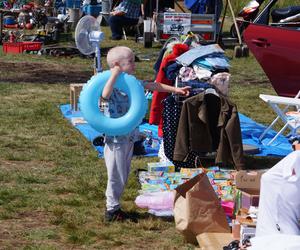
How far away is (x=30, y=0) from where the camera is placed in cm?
2672

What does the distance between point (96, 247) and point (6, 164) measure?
263 cm

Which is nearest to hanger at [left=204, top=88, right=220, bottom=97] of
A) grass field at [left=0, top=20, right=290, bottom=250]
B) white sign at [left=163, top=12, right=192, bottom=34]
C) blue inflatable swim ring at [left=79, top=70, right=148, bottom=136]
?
grass field at [left=0, top=20, right=290, bottom=250]

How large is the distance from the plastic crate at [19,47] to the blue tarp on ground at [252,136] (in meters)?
6.87

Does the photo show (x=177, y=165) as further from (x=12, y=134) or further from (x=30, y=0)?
(x=30, y=0)

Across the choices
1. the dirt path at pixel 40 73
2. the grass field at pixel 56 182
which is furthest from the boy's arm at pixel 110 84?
the dirt path at pixel 40 73

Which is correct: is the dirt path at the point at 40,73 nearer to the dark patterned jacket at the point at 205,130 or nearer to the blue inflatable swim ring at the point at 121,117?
the dark patterned jacket at the point at 205,130

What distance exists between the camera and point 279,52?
10.3 metres

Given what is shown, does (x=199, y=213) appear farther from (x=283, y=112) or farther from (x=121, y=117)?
(x=283, y=112)

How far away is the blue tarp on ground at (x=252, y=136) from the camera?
878cm

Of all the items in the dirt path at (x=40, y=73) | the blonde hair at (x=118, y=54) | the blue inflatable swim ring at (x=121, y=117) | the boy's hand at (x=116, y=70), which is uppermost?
the blonde hair at (x=118, y=54)

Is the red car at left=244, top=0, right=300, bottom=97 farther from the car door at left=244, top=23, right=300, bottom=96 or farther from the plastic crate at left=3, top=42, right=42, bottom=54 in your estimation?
the plastic crate at left=3, top=42, right=42, bottom=54

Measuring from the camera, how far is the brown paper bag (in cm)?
559

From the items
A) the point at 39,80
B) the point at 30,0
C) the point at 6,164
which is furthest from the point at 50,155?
the point at 30,0

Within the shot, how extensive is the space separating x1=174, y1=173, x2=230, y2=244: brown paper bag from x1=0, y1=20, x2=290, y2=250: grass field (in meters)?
0.15
